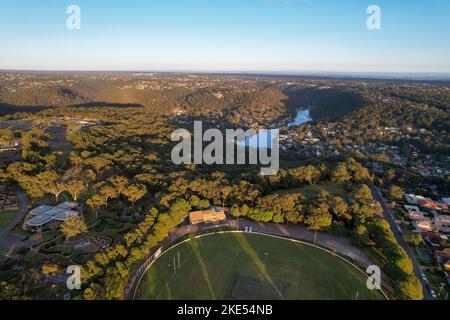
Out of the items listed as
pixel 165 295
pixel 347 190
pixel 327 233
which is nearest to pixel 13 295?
pixel 165 295

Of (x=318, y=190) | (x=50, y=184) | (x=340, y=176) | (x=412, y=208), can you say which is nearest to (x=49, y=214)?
(x=50, y=184)

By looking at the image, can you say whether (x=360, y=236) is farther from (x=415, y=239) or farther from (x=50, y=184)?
(x=50, y=184)

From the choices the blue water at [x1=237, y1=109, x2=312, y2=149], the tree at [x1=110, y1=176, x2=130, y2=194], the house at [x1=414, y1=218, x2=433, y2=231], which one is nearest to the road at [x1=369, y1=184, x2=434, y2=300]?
the house at [x1=414, y1=218, x2=433, y2=231]

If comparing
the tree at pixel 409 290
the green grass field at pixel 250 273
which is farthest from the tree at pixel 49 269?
the tree at pixel 409 290

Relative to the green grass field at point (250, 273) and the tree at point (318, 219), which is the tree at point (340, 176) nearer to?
the tree at point (318, 219)

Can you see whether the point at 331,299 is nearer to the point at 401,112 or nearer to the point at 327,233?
the point at 327,233
